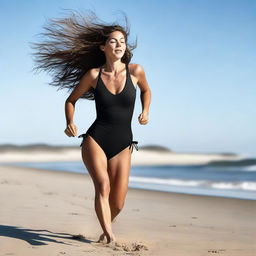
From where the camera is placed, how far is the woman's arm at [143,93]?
18.2 ft

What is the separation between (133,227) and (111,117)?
1915 mm

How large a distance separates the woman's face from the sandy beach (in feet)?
6.21

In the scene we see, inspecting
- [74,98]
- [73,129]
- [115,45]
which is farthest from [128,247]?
[115,45]

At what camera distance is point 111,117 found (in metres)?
5.36

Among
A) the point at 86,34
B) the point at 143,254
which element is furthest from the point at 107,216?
the point at 86,34

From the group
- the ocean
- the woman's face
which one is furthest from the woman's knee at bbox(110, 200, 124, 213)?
the ocean

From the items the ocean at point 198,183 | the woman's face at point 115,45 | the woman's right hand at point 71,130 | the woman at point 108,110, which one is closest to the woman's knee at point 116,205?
the woman at point 108,110

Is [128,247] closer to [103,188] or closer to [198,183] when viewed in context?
[103,188]

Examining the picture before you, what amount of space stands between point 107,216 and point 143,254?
49 cm

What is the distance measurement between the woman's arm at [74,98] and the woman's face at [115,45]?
26 centimetres

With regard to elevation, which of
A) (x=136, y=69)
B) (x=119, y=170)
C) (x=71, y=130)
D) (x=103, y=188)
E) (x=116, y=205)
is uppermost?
(x=136, y=69)

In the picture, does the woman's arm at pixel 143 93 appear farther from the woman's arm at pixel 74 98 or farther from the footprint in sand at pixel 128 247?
the footprint in sand at pixel 128 247

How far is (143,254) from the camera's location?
5.02 m

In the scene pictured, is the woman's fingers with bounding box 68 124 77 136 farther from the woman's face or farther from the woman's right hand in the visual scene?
the woman's face
